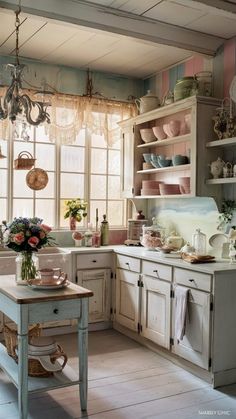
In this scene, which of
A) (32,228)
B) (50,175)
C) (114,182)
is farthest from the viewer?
(114,182)

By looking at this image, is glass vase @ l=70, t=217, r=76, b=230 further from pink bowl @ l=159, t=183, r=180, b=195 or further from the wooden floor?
the wooden floor

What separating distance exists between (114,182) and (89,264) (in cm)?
116

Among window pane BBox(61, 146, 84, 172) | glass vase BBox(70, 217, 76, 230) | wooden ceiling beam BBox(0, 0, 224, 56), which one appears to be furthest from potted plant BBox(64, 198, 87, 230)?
wooden ceiling beam BBox(0, 0, 224, 56)

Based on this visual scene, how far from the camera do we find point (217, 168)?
3771 mm

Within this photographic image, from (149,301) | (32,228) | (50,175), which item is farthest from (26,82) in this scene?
(149,301)

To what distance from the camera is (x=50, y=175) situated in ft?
15.6

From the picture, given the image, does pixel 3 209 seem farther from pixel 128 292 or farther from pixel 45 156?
pixel 128 292

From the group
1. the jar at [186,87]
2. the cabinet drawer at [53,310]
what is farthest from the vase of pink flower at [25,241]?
the jar at [186,87]

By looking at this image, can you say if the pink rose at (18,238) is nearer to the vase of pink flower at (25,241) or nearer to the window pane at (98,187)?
the vase of pink flower at (25,241)

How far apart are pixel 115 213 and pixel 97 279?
98 cm

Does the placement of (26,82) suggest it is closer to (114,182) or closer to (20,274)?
(114,182)

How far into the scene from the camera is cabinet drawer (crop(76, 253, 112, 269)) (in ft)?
14.4

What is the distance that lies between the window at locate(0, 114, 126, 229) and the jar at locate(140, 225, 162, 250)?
2.17 feet

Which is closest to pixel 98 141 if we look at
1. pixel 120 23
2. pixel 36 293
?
pixel 120 23
